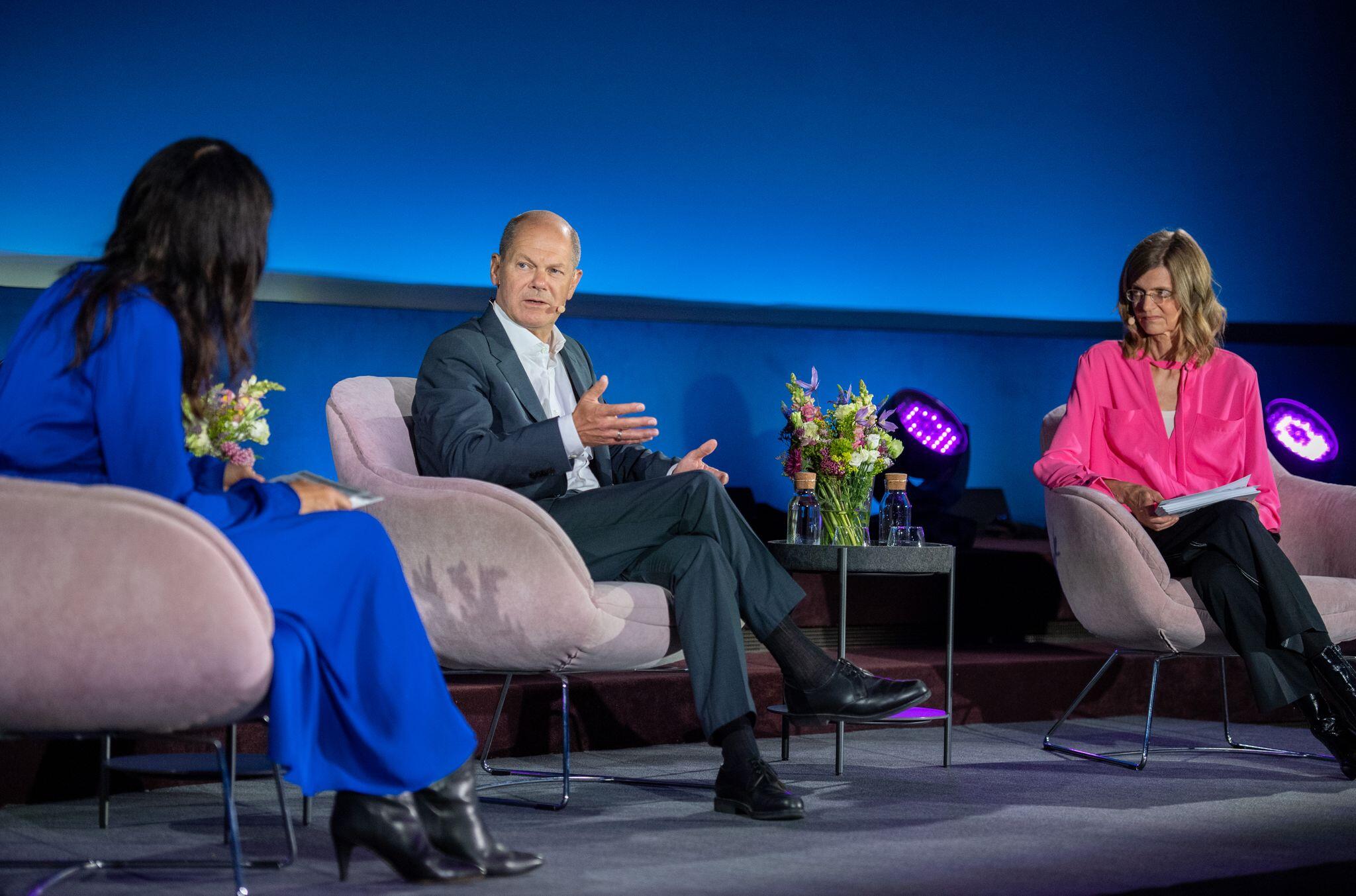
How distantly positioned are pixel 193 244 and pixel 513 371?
49.5 inches

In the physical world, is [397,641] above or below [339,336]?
below

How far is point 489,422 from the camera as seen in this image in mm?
3195

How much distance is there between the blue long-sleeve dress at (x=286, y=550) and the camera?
2.05 metres

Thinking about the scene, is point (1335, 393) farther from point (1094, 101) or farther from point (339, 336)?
point (339, 336)

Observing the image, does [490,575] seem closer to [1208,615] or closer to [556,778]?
[556,778]

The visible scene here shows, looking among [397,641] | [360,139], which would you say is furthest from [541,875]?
[360,139]

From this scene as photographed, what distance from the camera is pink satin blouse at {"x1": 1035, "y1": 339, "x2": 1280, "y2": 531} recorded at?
3.98m

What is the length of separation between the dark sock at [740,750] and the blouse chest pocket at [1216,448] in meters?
1.75

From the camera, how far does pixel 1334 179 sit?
6703mm

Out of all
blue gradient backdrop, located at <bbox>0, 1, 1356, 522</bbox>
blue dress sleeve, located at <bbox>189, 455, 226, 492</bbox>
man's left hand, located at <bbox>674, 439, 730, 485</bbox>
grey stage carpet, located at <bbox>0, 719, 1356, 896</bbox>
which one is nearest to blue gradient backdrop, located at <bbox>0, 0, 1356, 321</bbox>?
blue gradient backdrop, located at <bbox>0, 1, 1356, 522</bbox>

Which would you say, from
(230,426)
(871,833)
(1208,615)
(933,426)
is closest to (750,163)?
(933,426)

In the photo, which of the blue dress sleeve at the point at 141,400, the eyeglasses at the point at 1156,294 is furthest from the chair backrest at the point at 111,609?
the eyeglasses at the point at 1156,294

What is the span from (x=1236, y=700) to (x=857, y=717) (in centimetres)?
215

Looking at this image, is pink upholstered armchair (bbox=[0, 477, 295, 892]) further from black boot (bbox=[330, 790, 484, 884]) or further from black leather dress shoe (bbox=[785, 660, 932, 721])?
black leather dress shoe (bbox=[785, 660, 932, 721])
